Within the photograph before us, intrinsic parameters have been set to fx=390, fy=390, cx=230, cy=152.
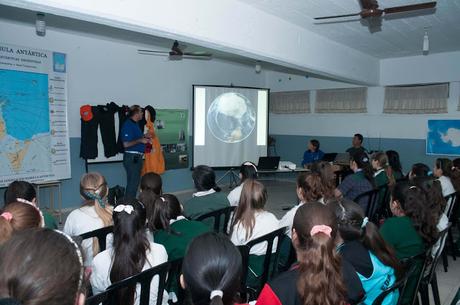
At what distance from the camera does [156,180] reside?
3.12 meters

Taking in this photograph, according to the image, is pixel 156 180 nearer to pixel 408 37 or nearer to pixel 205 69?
pixel 408 37

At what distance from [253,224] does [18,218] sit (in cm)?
132

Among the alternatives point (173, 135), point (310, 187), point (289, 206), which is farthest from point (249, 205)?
point (173, 135)

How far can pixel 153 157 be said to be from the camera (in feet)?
21.8

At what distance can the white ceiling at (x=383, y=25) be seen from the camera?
4027 mm

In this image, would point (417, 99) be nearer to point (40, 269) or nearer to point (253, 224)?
point (253, 224)

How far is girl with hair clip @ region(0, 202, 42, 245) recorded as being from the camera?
5.27 ft

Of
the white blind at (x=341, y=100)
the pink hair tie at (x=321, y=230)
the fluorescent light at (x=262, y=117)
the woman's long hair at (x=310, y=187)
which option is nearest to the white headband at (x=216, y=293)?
the pink hair tie at (x=321, y=230)

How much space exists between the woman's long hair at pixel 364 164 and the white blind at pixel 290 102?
4.74m

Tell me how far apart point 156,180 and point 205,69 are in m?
5.18

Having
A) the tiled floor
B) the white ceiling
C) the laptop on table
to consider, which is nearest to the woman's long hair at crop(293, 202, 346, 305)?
the tiled floor

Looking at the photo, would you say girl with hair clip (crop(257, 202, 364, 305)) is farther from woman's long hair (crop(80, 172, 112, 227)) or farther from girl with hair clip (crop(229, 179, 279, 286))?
woman's long hair (crop(80, 172, 112, 227))

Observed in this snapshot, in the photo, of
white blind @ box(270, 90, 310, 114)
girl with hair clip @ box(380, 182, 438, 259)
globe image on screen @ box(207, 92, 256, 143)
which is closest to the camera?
girl with hair clip @ box(380, 182, 438, 259)

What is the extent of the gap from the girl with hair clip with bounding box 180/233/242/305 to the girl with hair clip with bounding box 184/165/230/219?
5.54 feet
